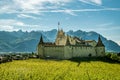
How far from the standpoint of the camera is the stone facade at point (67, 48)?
10294 cm

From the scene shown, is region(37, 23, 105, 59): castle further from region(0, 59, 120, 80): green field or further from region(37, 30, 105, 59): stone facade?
region(0, 59, 120, 80): green field

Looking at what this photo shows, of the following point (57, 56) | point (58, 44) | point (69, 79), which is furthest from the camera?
point (58, 44)

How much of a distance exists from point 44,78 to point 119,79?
12.4 meters

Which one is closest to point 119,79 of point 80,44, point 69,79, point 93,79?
→ point 93,79

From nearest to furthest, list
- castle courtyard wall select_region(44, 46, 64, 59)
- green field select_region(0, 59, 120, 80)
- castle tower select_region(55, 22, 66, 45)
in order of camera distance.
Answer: green field select_region(0, 59, 120, 80), castle courtyard wall select_region(44, 46, 64, 59), castle tower select_region(55, 22, 66, 45)

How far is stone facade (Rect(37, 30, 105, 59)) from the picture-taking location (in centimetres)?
10294

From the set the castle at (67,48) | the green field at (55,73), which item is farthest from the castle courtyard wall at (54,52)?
the green field at (55,73)

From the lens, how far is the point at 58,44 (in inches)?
4382

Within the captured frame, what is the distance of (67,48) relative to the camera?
103188 millimetres

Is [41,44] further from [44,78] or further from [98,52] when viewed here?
[44,78]

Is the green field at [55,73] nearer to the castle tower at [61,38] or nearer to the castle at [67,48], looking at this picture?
the castle at [67,48]

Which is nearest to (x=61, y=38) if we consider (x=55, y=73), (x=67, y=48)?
(x=67, y=48)

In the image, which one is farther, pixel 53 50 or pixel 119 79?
pixel 53 50

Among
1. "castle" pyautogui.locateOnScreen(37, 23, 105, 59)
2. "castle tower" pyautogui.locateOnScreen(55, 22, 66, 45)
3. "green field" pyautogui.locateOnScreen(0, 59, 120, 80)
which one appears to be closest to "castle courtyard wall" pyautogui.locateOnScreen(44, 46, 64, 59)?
"castle" pyautogui.locateOnScreen(37, 23, 105, 59)
